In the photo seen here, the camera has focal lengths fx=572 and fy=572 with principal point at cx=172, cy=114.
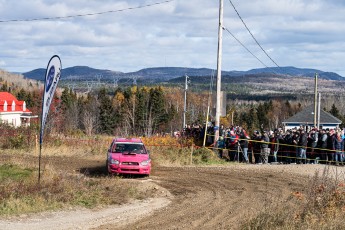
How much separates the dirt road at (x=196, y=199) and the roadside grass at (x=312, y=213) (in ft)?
2.01

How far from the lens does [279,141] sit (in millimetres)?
29250

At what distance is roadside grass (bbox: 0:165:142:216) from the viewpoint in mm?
14680

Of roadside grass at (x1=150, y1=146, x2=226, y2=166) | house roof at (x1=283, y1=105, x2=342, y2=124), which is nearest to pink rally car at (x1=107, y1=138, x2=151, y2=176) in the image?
roadside grass at (x1=150, y1=146, x2=226, y2=166)

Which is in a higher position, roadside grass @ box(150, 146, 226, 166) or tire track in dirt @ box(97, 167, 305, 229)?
roadside grass @ box(150, 146, 226, 166)

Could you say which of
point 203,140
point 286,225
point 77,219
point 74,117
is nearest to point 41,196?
point 77,219

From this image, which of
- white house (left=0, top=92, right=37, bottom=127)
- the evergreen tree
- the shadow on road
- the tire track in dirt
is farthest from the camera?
the evergreen tree

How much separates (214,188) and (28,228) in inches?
325

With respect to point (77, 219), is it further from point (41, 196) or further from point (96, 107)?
point (96, 107)

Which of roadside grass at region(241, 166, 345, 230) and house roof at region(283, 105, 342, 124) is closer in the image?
roadside grass at region(241, 166, 345, 230)

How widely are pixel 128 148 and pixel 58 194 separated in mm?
7434

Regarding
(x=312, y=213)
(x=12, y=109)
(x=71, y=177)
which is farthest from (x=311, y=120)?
(x=312, y=213)

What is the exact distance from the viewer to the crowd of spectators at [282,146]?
27.6m

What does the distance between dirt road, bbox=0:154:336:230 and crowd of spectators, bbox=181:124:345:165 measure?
7.42 ft

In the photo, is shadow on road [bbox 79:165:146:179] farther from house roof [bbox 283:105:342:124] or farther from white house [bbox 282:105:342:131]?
house roof [bbox 283:105:342:124]
